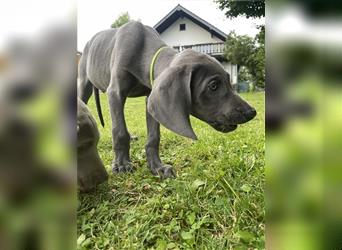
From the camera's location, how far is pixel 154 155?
214 cm

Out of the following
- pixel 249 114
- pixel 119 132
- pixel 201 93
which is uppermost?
pixel 201 93

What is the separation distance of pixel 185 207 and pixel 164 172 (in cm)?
56

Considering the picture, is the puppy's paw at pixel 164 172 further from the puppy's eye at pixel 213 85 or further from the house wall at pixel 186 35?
the house wall at pixel 186 35

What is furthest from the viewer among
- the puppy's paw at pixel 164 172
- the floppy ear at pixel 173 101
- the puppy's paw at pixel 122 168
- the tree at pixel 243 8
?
the puppy's paw at pixel 122 168

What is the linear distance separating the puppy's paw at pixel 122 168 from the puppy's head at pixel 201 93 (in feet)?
1.74

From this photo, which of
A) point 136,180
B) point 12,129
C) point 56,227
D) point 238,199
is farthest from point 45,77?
Result: point 136,180

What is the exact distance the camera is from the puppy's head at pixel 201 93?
1.63m

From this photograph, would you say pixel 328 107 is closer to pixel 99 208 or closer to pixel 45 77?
pixel 45 77

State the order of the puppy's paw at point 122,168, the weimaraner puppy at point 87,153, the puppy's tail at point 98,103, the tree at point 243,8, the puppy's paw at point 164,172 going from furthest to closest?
1. the puppy's tail at point 98,103
2. the puppy's paw at point 122,168
3. the puppy's paw at point 164,172
4. the weimaraner puppy at point 87,153
5. the tree at point 243,8

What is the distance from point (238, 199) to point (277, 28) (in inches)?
39.8

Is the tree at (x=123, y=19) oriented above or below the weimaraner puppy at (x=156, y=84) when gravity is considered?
above

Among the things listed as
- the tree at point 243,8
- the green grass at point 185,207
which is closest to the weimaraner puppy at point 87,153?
the green grass at point 185,207

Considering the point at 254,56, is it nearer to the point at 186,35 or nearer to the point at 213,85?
the point at 213,85

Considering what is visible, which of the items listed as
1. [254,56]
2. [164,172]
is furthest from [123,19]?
[254,56]
